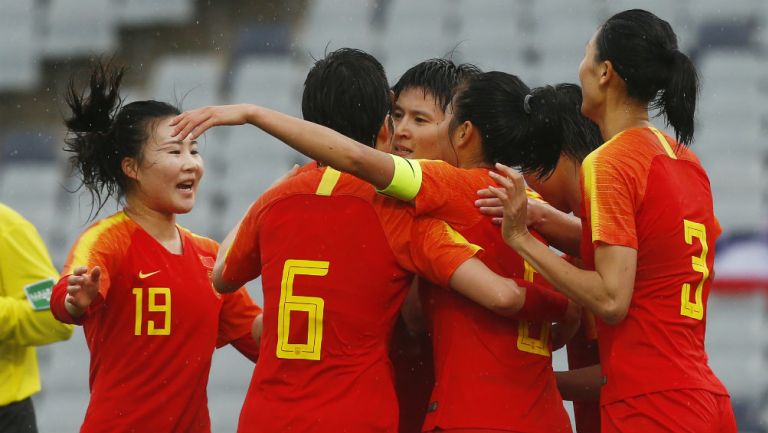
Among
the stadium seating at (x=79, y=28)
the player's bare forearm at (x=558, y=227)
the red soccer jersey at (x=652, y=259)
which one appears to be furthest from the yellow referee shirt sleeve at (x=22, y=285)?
the stadium seating at (x=79, y=28)

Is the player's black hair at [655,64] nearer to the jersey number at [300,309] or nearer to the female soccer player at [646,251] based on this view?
the female soccer player at [646,251]

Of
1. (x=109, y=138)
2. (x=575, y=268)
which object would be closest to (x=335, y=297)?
(x=575, y=268)

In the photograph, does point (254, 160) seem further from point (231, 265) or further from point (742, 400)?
point (231, 265)

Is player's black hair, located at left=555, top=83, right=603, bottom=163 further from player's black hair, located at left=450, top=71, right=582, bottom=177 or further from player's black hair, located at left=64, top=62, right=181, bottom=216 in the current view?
player's black hair, located at left=64, top=62, right=181, bottom=216

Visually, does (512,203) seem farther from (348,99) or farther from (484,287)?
(348,99)

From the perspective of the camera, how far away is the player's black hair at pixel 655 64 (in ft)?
11.2

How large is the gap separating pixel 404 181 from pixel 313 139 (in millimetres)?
310

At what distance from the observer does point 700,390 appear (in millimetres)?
3252

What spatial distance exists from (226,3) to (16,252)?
8.12 m

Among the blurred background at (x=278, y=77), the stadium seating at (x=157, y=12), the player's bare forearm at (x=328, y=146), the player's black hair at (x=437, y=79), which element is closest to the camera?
the player's bare forearm at (x=328, y=146)

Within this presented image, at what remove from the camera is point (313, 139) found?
3229mm

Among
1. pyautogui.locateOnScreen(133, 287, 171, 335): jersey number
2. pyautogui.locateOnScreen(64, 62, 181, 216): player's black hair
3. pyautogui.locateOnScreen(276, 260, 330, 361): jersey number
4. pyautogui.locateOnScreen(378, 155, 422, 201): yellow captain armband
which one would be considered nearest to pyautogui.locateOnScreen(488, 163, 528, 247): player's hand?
pyautogui.locateOnScreen(378, 155, 422, 201): yellow captain armband

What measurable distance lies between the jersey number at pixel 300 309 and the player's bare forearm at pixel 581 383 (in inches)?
37.9

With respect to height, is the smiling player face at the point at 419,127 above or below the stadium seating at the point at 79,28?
below
